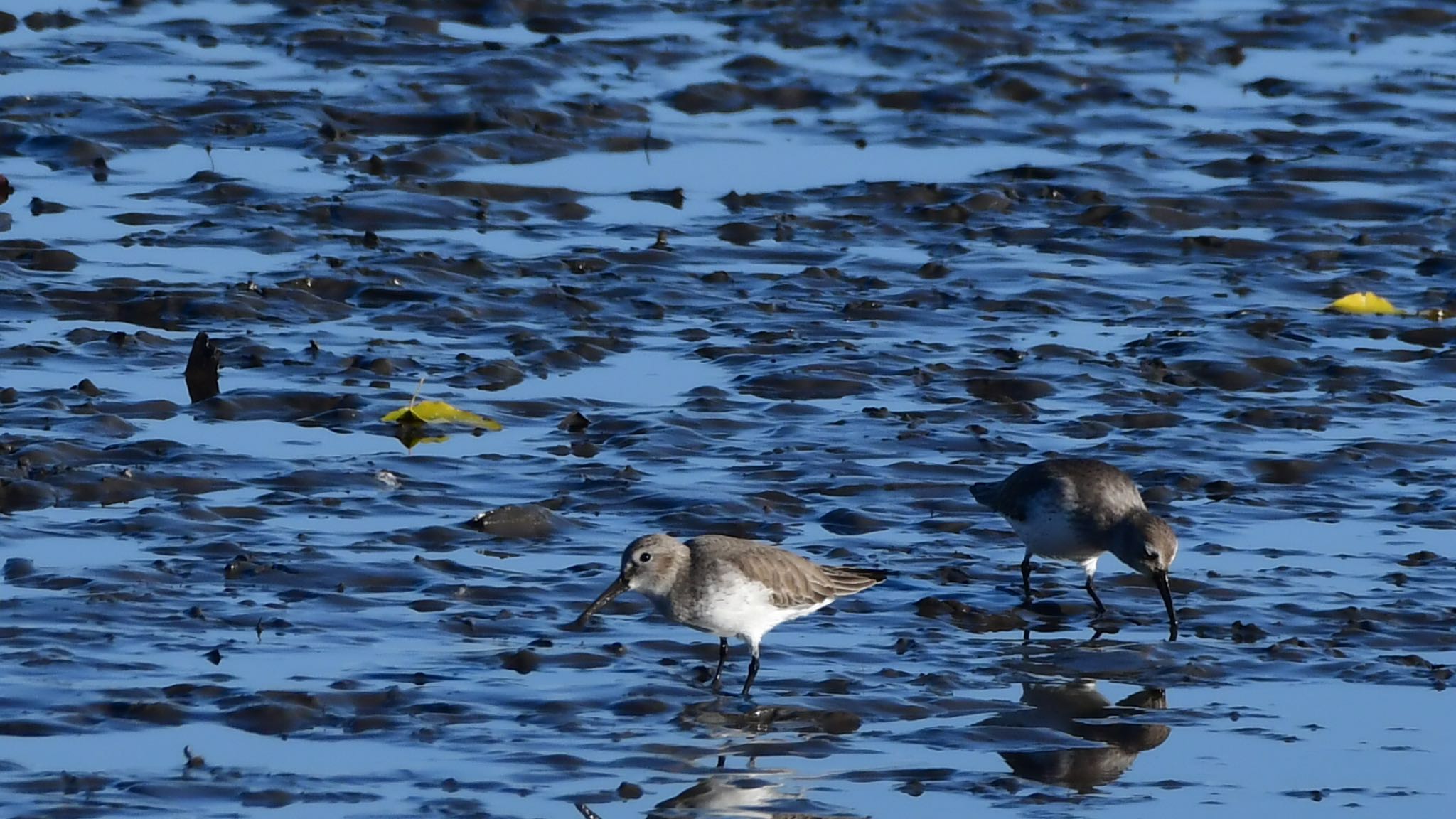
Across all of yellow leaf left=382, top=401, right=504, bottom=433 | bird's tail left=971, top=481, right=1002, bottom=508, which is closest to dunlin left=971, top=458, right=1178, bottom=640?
bird's tail left=971, top=481, right=1002, bottom=508

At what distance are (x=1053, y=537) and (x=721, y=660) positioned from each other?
6.90 ft

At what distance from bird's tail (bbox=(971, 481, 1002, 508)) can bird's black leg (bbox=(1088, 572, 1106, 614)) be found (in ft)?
2.03

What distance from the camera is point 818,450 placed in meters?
14.0

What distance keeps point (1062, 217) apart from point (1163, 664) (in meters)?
8.69

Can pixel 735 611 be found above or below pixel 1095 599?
above

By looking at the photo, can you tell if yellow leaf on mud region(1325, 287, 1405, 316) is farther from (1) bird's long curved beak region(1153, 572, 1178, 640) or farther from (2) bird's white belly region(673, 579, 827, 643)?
(2) bird's white belly region(673, 579, 827, 643)

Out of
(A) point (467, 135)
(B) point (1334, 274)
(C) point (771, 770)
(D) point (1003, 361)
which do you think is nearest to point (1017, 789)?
(C) point (771, 770)

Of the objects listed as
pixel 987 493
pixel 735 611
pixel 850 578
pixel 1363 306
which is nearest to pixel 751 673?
pixel 735 611

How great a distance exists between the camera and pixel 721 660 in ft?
35.5

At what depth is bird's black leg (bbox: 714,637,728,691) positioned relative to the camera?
10664 mm

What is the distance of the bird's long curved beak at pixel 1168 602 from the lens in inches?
456

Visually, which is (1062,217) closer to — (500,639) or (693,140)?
(693,140)

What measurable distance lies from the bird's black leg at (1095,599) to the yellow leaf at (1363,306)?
5.68m

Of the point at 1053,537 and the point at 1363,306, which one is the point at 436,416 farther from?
the point at 1363,306
